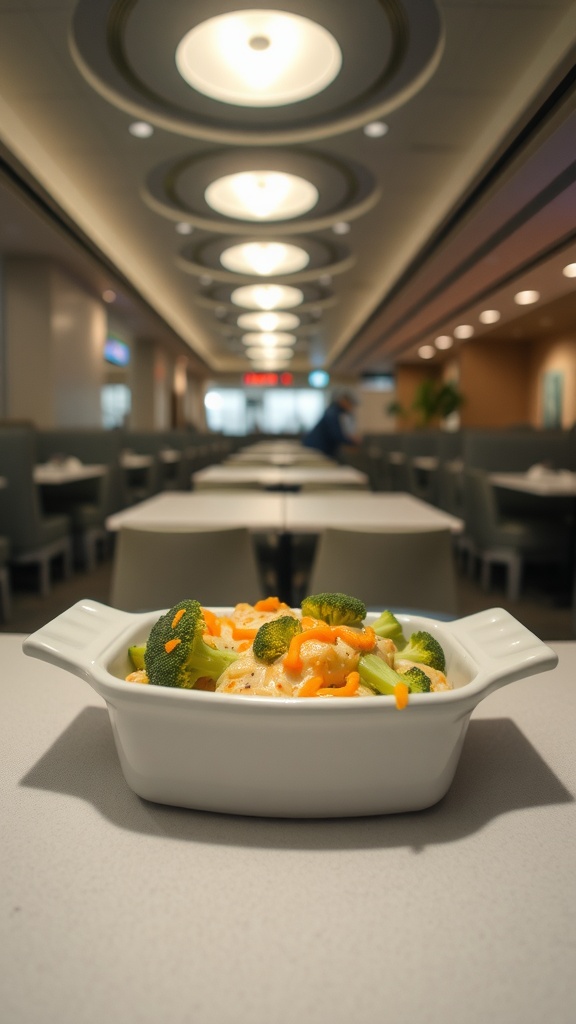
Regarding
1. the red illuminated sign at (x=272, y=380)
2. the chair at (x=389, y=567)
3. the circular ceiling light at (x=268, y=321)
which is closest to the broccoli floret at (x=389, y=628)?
the chair at (x=389, y=567)

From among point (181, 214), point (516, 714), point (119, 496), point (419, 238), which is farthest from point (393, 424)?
point (516, 714)

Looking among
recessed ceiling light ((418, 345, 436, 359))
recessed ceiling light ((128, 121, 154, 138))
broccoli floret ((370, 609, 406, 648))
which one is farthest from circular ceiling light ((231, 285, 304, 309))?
broccoli floret ((370, 609, 406, 648))

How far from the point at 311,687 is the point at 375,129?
16.4 feet

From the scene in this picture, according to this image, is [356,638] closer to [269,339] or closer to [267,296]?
[267,296]

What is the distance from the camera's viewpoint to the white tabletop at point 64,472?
167 inches

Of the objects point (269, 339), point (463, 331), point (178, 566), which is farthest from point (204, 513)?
point (269, 339)

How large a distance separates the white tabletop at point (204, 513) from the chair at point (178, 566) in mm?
60

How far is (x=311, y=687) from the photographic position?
0.47 metres

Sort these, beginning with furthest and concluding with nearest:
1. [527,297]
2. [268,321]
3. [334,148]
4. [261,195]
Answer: [268,321] → [527,297] → [261,195] → [334,148]

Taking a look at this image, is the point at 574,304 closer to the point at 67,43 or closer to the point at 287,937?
the point at 67,43

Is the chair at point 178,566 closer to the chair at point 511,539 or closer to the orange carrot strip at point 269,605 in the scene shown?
the orange carrot strip at point 269,605

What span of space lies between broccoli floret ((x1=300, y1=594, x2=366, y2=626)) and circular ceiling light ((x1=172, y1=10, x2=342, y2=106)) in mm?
3875

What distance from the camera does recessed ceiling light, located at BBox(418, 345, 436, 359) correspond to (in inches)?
541

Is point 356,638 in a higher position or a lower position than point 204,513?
higher
